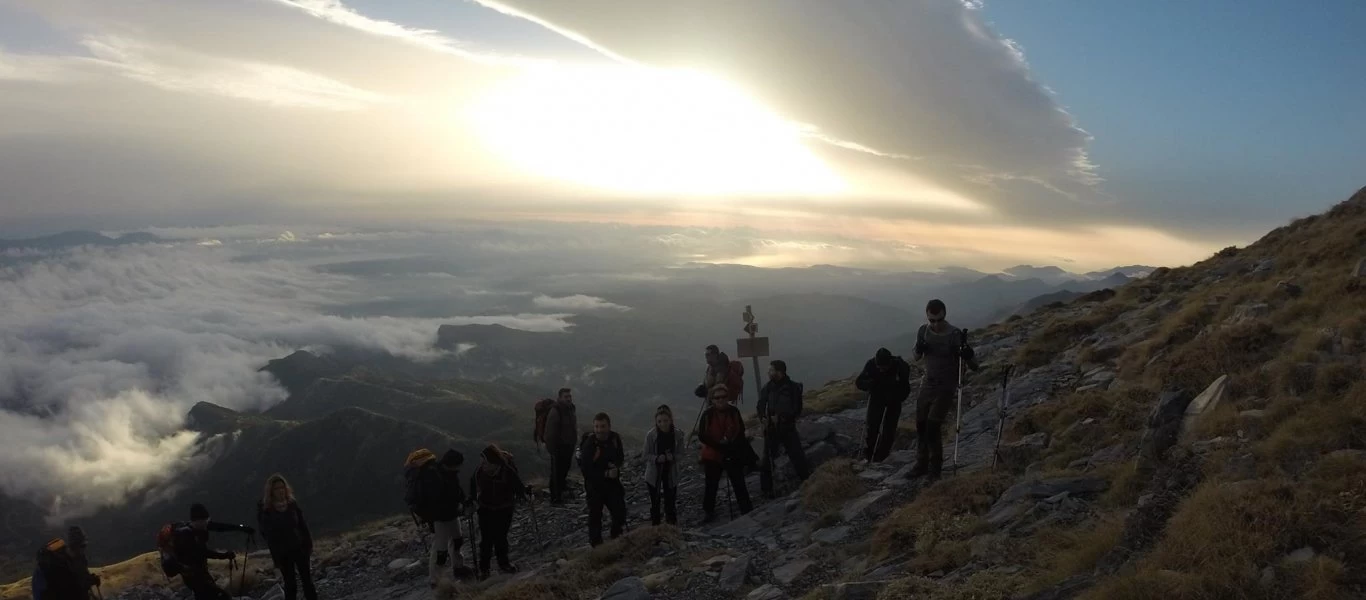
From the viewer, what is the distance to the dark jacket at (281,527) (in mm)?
13688

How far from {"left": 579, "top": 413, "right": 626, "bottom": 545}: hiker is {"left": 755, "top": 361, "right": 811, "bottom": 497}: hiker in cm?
330

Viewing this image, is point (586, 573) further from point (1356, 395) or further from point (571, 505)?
point (1356, 395)

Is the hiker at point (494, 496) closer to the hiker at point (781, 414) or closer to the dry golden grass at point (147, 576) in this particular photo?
the hiker at point (781, 414)

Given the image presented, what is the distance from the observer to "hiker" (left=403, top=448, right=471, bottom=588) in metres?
13.9

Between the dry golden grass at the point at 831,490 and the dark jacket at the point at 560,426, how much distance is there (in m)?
6.72

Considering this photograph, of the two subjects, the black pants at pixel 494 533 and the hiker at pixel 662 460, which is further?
the hiker at pixel 662 460

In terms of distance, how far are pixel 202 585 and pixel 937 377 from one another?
13033 millimetres

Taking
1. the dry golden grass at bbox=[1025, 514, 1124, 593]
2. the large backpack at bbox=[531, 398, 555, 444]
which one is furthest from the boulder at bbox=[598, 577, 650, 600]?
the large backpack at bbox=[531, 398, 555, 444]

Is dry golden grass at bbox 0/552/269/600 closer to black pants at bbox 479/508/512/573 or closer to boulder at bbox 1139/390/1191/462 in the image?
black pants at bbox 479/508/512/573

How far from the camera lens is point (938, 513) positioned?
35.3ft

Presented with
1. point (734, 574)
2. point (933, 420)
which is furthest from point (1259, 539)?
point (933, 420)

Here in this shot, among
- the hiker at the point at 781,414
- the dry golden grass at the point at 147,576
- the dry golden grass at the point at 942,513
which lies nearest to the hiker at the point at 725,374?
the hiker at the point at 781,414

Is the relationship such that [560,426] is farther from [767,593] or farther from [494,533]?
[767,593]

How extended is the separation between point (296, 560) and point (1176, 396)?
48.2ft
